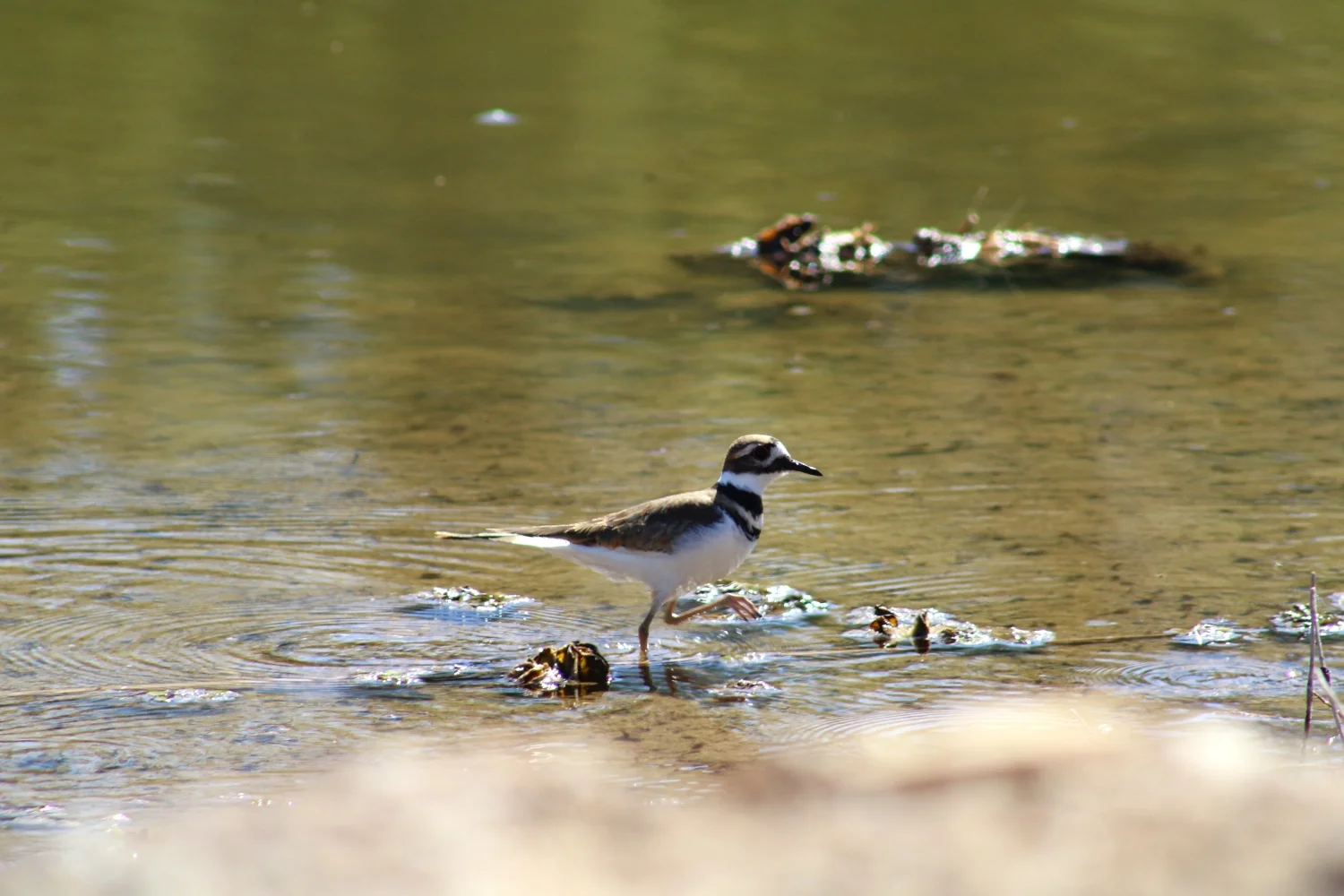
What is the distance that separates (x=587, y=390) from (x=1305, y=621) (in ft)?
16.1

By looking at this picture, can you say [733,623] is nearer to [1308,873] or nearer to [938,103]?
[1308,873]

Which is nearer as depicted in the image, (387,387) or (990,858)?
(990,858)

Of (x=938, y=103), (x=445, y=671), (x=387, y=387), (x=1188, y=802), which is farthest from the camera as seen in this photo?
(x=938, y=103)

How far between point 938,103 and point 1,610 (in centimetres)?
1542

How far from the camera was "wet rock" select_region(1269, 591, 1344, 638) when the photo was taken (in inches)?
270

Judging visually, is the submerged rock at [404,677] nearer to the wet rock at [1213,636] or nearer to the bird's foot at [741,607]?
the bird's foot at [741,607]

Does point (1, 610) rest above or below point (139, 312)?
below

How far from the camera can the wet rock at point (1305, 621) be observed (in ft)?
22.5

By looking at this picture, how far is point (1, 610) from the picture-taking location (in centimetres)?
705

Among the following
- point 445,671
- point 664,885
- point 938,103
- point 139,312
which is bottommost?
point 445,671

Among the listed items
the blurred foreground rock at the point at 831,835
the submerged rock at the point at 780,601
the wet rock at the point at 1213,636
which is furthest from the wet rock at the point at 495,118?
the blurred foreground rock at the point at 831,835

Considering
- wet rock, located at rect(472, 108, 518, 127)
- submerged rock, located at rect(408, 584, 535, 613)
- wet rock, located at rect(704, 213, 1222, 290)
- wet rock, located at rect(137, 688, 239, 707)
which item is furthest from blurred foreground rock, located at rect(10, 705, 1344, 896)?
wet rock, located at rect(472, 108, 518, 127)

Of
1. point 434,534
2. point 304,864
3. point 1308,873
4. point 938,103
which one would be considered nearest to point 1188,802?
point 1308,873

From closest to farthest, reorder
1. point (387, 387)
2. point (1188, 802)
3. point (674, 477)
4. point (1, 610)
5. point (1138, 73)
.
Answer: point (1188, 802)
point (1, 610)
point (674, 477)
point (387, 387)
point (1138, 73)
